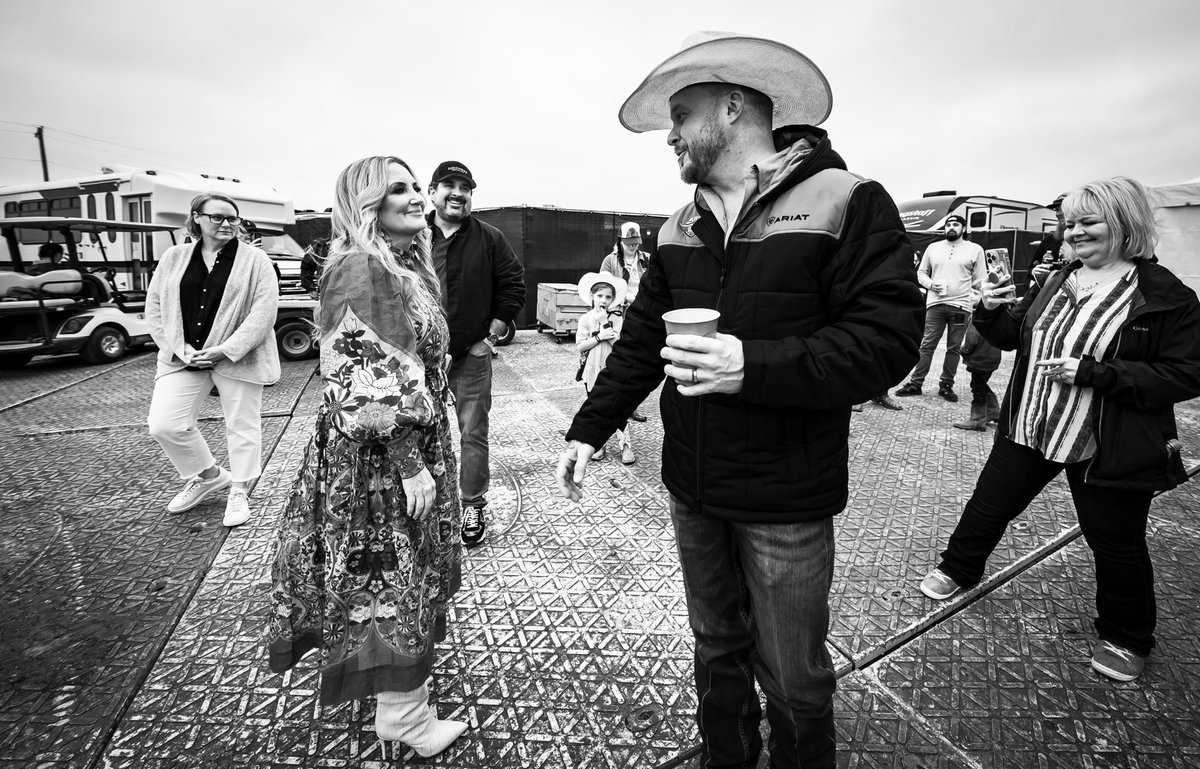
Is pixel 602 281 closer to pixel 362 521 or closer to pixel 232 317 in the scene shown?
pixel 232 317

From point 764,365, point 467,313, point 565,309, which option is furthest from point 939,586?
point 565,309

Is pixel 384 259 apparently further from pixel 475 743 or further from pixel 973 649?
pixel 973 649

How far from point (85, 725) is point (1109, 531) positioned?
13.7 ft

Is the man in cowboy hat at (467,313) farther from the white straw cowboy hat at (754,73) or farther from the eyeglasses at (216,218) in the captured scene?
the white straw cowboy hat at (754,73)

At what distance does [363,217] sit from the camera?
2051 millimetres

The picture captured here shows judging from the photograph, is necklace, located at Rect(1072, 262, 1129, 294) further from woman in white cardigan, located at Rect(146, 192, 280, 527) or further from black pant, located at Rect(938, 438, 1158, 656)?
woman in white cardigan, located at Rect(146, 192, 280, 527)

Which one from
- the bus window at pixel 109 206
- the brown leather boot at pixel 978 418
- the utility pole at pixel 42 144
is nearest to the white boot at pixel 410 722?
the brown leather boot at pixel 978 418

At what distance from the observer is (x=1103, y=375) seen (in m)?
2.30

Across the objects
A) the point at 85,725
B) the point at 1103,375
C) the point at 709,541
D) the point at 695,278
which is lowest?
the point at 85,725

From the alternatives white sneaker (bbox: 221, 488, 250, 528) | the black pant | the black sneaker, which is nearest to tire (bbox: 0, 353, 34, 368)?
white sneaker (bbox: 221, 488, 250, 528)

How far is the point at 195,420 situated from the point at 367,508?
2723 mm

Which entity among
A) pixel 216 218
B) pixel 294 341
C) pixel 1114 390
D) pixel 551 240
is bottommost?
pixel 294 341

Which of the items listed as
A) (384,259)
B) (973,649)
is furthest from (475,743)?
(973,649)

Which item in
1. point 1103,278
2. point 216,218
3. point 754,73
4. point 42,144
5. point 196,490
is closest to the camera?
point 754,73
